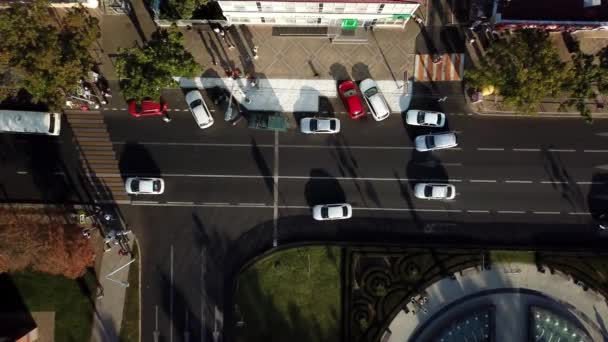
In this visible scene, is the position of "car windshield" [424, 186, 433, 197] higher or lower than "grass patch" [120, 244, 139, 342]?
higher

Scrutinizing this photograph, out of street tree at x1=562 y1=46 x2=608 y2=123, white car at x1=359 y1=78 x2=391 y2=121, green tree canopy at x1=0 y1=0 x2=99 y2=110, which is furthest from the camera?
white car at x1=359 y1=78 x2=391 y2=121

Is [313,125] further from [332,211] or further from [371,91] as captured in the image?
[332,211]

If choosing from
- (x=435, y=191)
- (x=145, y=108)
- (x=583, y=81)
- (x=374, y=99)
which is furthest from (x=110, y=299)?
(x=583, y=81)

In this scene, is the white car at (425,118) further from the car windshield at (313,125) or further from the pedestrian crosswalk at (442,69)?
the car windshield at (313,125)

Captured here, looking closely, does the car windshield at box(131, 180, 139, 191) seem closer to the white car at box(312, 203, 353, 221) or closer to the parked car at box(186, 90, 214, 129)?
the parked car at box(186, 90, 214, 129)

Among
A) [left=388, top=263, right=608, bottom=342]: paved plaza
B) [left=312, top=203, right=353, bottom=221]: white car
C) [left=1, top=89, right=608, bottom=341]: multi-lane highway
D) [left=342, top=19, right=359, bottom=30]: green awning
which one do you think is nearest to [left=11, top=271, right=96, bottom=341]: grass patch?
[left=1, top=89, right=608, bottom=341]: multi-lane highway
